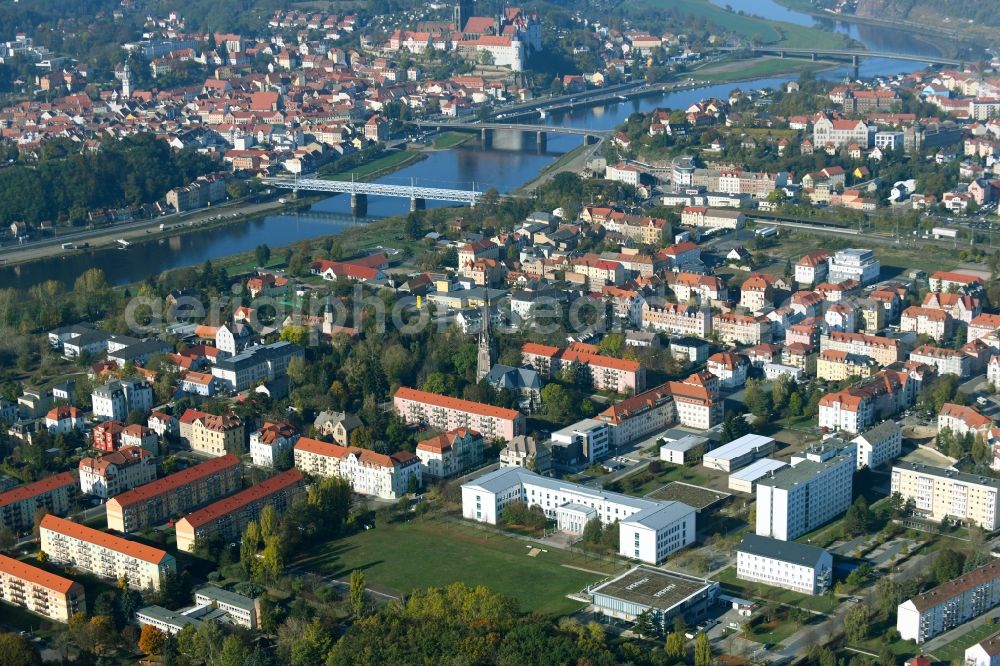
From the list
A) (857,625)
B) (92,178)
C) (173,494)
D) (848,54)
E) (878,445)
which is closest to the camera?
(857,625)

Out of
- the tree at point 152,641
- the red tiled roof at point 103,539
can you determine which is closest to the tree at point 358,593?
the tree at point 152,641

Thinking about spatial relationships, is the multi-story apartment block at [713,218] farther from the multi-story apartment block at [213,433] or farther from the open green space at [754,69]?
the open green space at [754,69]

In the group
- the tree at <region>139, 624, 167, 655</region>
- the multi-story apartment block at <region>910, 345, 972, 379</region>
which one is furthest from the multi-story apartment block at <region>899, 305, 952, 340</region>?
the tree at <region>139, 624, 167, 655</region>

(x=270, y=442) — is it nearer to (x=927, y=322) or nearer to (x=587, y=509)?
(x=587, y=509)

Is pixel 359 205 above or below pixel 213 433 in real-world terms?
below

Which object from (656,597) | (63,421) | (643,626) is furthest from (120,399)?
(643,626)

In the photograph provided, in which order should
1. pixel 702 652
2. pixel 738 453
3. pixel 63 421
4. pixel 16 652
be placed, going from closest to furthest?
pixel 702 652, pixel 16 652, pixel 738 453, pixel 63 421
